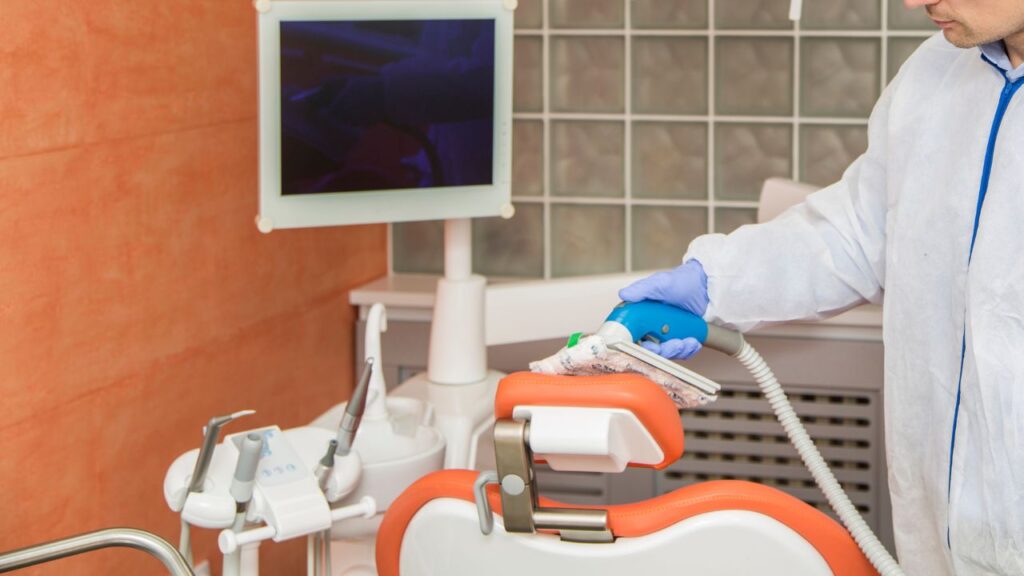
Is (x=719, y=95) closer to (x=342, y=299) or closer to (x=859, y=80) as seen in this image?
(x=859, y=80)

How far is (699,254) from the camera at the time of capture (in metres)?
1.76

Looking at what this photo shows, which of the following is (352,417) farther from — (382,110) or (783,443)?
(783,443)

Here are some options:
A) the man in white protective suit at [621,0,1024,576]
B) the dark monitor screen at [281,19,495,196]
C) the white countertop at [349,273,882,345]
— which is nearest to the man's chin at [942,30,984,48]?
the man in white protective suit at [621,0,1024,576]

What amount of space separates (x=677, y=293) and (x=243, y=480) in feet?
2.00

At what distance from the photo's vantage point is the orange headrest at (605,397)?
1.32 meters

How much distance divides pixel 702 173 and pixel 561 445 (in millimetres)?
1682

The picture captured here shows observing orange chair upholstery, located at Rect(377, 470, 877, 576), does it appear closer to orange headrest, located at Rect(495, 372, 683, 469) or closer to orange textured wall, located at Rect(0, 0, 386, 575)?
orange headrest, located at Rect(495, 372, 683, 469)

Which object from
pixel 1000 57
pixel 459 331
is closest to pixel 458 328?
pixel 459 331

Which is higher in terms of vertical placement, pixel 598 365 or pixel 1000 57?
pixel 1000 57

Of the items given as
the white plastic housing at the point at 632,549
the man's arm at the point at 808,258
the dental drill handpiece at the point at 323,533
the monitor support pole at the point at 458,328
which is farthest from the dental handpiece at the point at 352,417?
the monitor support pole at the point at 458,328

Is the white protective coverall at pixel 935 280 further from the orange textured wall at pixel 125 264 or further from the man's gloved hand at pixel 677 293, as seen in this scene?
the orange textured wall at pixel 125 264

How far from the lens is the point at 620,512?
137cm

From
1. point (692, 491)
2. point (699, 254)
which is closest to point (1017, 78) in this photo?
point (699, 254)

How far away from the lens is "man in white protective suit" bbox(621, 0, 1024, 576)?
4.78 feet
